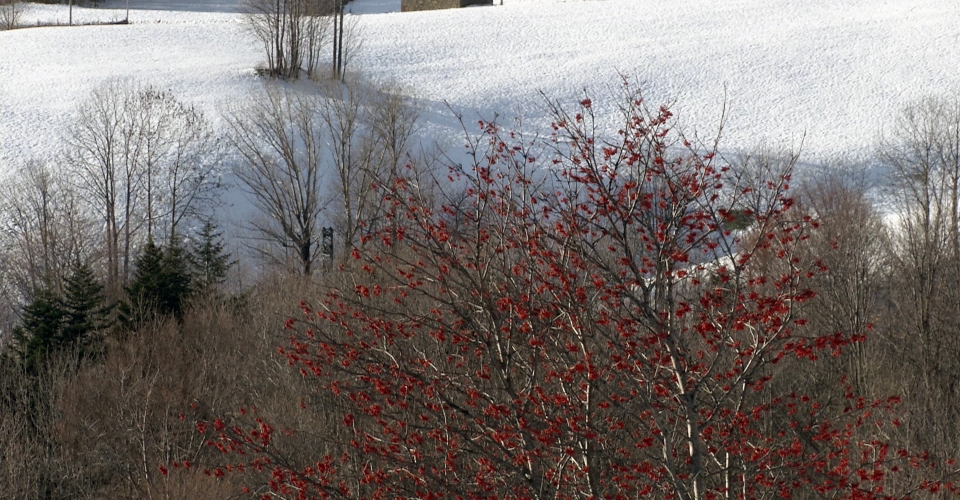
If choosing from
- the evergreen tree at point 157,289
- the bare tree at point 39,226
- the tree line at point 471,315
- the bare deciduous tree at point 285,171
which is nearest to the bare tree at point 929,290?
the tree line at point 471,315

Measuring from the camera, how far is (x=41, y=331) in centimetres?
2239

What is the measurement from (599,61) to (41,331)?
1163 inches

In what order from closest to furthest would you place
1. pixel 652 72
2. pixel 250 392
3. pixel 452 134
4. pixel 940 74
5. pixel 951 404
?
pixel 951 404
pixel 250 392
pixel 452 134
pixel 940 74
pixel 652 72

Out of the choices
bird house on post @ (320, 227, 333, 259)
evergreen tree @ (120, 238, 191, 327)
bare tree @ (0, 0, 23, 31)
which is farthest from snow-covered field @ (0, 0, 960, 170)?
evergreen tree @ (120, 238, 191, 327)

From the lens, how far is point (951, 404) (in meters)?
18.6

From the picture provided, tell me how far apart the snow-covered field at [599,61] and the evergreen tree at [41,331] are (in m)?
15.0

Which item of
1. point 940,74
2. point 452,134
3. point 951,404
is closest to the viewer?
point 951,404

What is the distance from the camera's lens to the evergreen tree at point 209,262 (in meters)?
27.8

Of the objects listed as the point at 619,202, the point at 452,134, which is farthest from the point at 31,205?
the point at 619,202

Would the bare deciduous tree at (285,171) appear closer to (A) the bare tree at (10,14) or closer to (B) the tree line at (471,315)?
(B) the tree line at (471,315)

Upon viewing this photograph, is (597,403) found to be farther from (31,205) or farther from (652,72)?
(652,72)

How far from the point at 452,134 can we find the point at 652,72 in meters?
11.7

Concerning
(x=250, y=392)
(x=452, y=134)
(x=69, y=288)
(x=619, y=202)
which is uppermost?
(x=619, y=202)

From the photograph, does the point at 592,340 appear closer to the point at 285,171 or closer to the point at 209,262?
the point at 209,262
